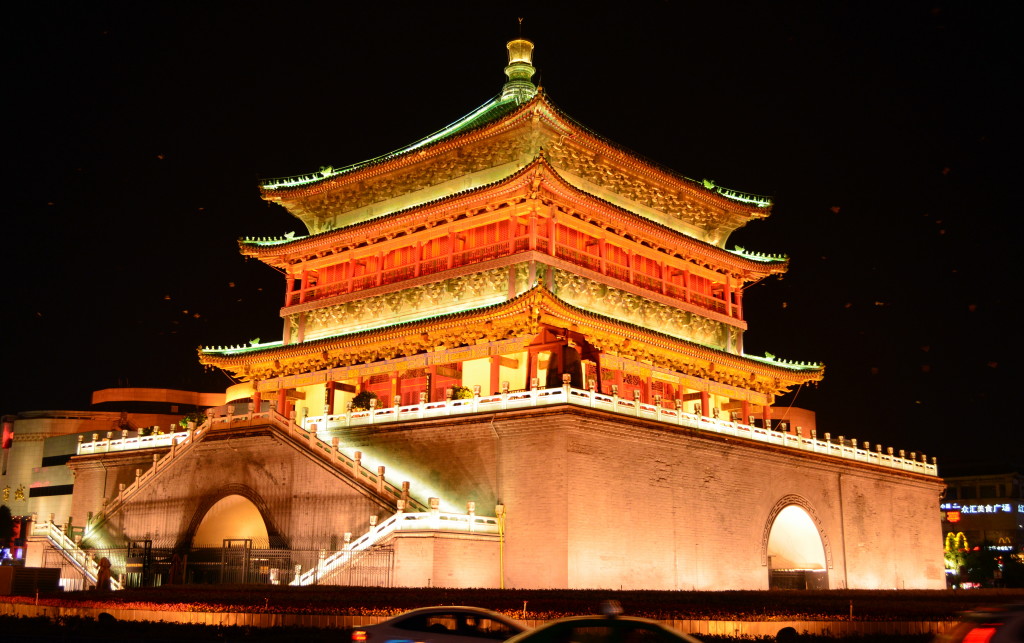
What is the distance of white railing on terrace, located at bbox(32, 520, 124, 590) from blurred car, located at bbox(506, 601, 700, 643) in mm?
23001

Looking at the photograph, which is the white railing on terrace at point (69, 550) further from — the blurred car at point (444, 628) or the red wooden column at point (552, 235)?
the blurred car at point (444, 628)

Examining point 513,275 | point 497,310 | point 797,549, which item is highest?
point 513,275

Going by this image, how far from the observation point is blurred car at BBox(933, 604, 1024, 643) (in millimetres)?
8969

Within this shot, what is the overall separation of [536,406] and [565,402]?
0.80m

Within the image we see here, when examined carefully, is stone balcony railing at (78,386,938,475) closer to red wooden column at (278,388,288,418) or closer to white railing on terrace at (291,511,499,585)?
white railing on terrace at (291,511,499,585)

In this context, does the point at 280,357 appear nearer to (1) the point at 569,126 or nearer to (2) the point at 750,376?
(1) the point at 569,126

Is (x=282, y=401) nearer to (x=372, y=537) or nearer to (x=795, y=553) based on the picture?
(x=372, y=537)

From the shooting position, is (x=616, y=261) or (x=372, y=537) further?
(x=616, y=261)

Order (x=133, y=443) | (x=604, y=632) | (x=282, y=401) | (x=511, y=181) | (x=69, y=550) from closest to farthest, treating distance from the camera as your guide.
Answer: (x=604, y=632), (x=69, y=550), (x=511, y=181), (x=133, y=443), (x=282, y=401)

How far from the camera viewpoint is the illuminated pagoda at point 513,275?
32188mm

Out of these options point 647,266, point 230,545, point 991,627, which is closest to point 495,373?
point 647,266

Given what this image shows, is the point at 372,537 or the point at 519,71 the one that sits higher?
the point at 519,71

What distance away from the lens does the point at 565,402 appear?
1009 inches

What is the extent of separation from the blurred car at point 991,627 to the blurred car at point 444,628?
5008 mm
